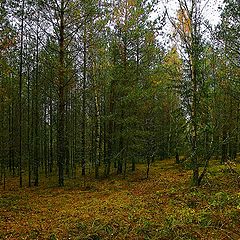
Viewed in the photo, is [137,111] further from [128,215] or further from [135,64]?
[128,215]

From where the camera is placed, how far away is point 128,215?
8.31 meters

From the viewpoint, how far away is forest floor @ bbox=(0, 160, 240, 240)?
22.0 feet

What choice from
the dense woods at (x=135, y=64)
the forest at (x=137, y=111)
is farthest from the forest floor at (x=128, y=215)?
the dense woods at (x=135, y=64)

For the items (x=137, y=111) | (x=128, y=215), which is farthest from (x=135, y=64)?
(x=128, y=215)

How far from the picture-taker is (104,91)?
2206 cm

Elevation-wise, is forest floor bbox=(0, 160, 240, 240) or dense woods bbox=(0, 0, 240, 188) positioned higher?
dense woods bbox=(0, 0, 240, 188)

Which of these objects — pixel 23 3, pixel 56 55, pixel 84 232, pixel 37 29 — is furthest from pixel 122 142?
pixel 84 232

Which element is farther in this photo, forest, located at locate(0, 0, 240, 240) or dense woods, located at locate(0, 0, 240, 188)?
dense woods, located at locate(0, 0, 240, 188)

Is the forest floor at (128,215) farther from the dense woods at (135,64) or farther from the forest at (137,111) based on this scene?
the dense woods at (135,64)

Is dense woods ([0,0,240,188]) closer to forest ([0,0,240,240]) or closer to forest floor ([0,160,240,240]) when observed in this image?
forest ([0,0,240,240])

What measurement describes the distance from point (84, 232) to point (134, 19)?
14.2 metres

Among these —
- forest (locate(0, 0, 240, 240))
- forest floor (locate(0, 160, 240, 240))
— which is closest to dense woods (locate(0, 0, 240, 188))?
forest (locate(0, 0, 240, 240))

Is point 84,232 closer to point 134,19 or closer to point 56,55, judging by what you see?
point 56,55

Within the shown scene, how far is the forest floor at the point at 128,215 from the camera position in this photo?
670 cm
